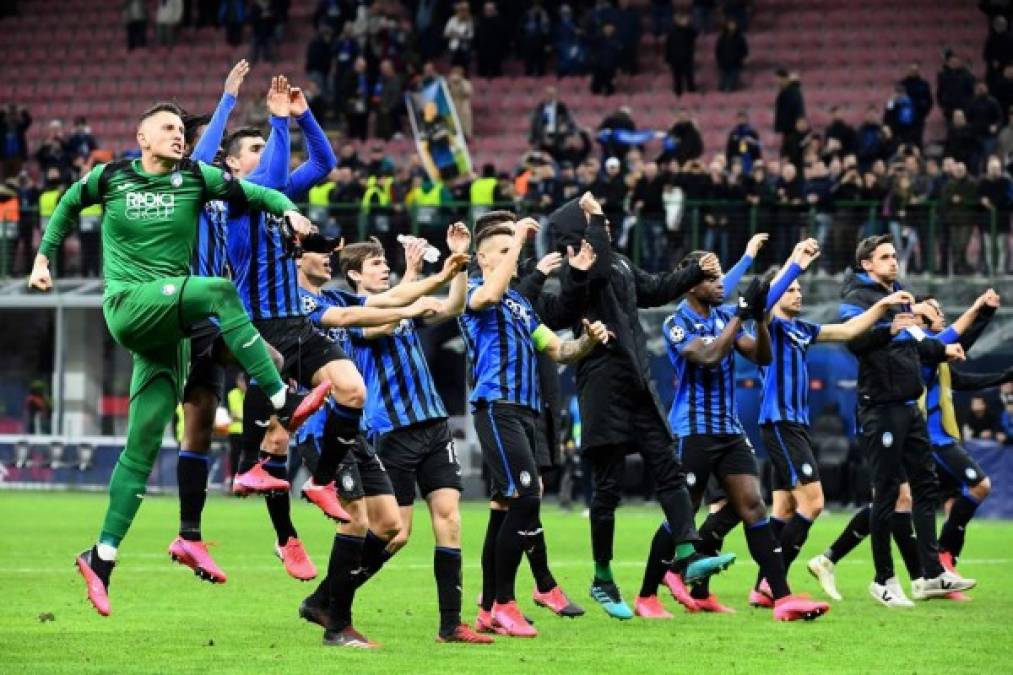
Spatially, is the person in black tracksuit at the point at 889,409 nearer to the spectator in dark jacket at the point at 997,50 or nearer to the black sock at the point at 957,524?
the black sock at the point at 957,524

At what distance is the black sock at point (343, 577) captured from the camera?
11.2 meters

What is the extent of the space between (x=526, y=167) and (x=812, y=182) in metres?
4.94

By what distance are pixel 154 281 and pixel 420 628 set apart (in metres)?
3.21

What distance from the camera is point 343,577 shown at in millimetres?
11242

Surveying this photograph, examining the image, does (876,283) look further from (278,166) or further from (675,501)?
(278,166)

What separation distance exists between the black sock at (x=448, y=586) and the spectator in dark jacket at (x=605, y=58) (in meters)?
26.2

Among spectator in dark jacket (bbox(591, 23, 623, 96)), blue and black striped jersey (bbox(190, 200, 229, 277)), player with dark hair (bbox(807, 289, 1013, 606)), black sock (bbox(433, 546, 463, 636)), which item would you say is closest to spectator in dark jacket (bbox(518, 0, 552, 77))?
spectator in dark jacket (bbox(591, 23, 623, 96))

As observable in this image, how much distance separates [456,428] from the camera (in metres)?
31.2

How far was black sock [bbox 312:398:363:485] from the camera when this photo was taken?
10867 millimetres

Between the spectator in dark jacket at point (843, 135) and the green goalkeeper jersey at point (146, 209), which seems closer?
the green goalkeeper jersey at point (146, 209)

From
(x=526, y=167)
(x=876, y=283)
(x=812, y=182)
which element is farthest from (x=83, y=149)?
(x=876, y=283)

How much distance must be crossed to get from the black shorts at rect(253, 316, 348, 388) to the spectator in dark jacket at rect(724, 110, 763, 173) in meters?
20.0

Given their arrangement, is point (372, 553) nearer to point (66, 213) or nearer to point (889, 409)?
point (66, 213)

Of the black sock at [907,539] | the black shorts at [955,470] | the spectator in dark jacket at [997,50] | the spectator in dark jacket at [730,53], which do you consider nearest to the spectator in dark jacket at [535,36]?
the spectator in dark jacket at [730,53]
